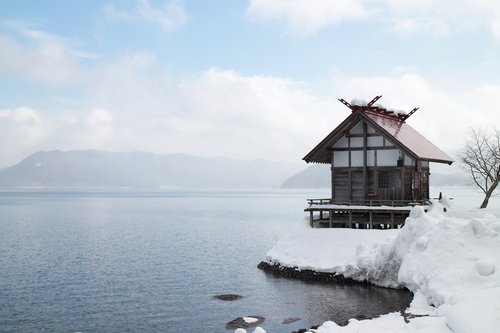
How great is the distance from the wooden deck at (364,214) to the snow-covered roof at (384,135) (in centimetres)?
413

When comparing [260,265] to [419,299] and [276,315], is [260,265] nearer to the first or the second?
[276,315]

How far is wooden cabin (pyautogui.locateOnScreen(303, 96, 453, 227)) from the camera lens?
3538cm

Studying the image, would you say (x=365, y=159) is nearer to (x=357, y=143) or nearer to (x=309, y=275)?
(x=357, y=143)

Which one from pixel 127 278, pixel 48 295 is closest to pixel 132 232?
pixel 127 278

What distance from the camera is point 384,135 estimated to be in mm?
35375

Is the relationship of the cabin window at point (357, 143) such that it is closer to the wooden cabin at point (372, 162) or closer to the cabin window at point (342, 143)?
the wooden cabin at point (372, 162)

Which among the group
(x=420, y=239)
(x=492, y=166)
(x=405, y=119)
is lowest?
(x=420, y=239)

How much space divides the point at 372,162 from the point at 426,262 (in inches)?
576

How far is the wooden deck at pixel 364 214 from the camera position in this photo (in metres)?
34.1

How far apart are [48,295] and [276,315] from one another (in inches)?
551

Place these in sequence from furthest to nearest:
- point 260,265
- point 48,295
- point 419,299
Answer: point 260,265
point 48,295
point 419,299

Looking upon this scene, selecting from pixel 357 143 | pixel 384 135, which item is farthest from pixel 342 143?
pixel 384 135

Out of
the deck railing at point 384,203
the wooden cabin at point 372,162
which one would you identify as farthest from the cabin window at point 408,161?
the deck railing at point 384,203

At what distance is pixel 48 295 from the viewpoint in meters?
27.0
